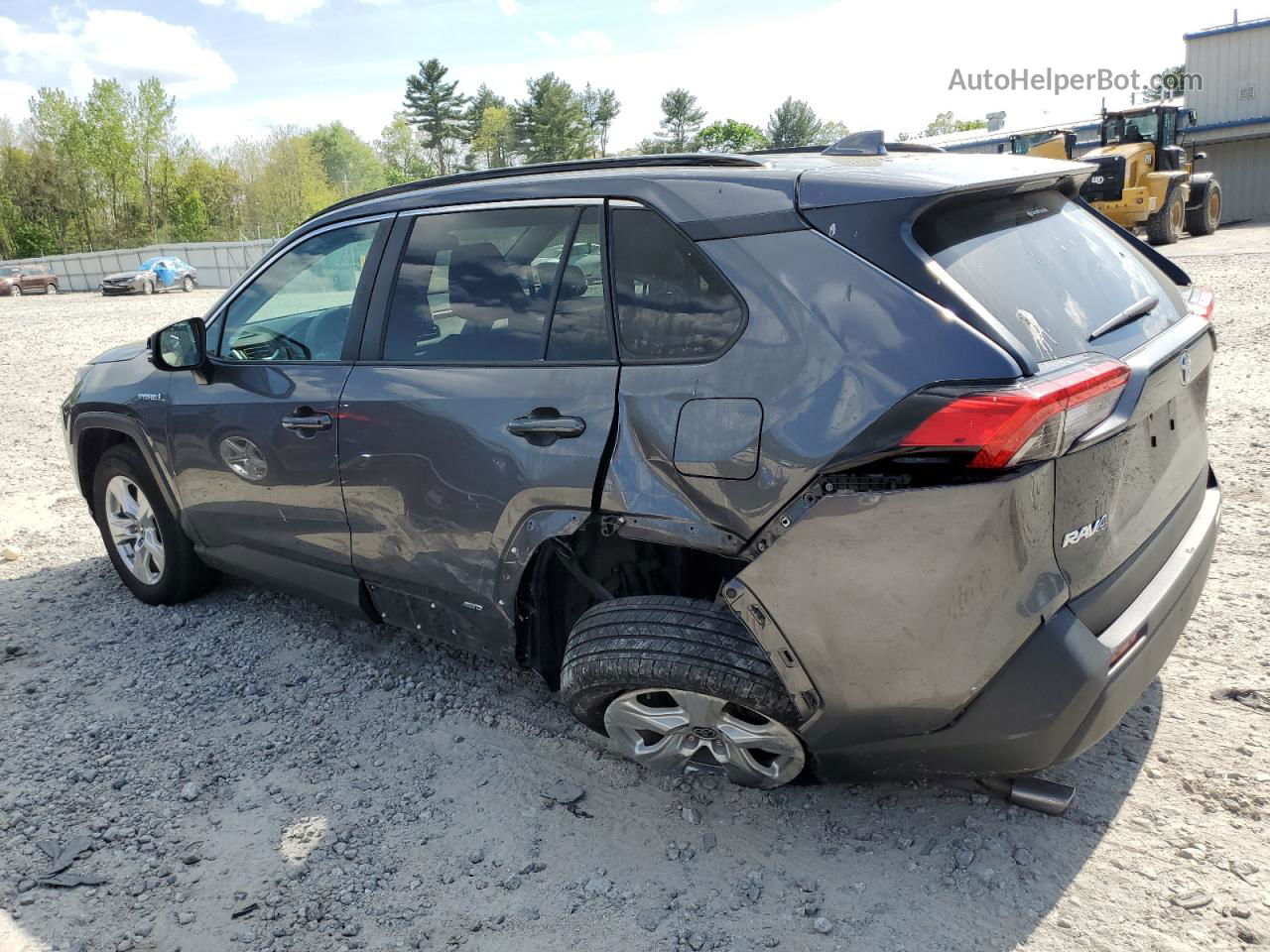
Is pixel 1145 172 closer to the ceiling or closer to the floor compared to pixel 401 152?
closer to the floor

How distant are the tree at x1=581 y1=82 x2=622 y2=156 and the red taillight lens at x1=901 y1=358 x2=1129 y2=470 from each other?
78106 mm

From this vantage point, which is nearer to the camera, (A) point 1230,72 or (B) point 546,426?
(B) point 546,426

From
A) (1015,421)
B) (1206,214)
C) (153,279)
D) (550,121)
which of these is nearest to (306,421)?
(1015,421)

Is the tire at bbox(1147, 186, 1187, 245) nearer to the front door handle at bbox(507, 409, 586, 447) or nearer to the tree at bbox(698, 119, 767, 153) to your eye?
the front door handle at bbox(507, 409, 586, 447)

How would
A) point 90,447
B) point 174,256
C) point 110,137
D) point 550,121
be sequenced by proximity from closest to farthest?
point 90,447 → point 174,256 → point 110,137 → point 550,121

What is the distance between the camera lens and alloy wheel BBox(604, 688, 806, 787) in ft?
8.73

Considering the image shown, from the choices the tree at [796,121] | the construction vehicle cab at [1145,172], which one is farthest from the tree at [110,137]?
the construction vehicle cab at [1145,172]

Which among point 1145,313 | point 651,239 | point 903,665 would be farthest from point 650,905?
point 1145,313

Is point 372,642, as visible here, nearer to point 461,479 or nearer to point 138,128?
point 461,479

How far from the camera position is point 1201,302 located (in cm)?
306

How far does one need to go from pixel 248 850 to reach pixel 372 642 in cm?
136

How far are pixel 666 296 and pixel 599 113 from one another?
80227mm

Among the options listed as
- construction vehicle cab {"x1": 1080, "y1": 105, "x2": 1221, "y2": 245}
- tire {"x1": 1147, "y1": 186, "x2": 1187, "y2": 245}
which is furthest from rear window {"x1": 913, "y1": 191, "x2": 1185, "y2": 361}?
tire {"x1": 1147, "y1": 186, "x2": 1187, "y2": 245}

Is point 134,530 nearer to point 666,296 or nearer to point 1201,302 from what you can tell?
point 666,296
